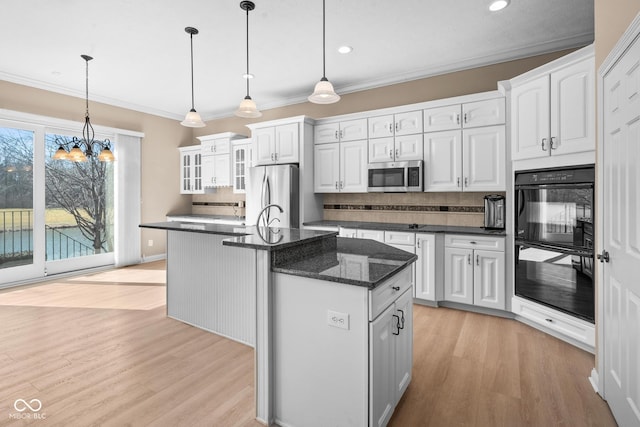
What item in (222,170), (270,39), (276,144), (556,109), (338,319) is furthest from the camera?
(222,170)

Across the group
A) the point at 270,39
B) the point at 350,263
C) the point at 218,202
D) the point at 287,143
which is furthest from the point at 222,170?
the point at 350,263

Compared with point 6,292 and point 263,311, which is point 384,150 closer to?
point 263,311

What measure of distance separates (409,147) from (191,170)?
4442 millimetres

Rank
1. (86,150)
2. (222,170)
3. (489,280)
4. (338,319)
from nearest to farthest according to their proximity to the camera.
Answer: (338,319), (489,280), (86,150), (222,170)

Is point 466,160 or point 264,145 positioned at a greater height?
point 264,145

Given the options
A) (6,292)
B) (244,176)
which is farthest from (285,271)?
(6,292)

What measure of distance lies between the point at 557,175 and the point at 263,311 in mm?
2662

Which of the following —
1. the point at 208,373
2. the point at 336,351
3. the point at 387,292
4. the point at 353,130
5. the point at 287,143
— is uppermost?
the point at 353,130

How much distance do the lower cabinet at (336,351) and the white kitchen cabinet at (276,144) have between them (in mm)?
3300

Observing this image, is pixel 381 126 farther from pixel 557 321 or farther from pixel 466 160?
pixel 557 321

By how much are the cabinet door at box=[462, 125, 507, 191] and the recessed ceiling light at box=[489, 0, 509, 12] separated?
1.12 m

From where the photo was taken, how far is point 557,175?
2879 millimetres

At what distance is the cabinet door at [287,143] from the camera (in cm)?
487

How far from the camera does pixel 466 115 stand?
3.80 m
